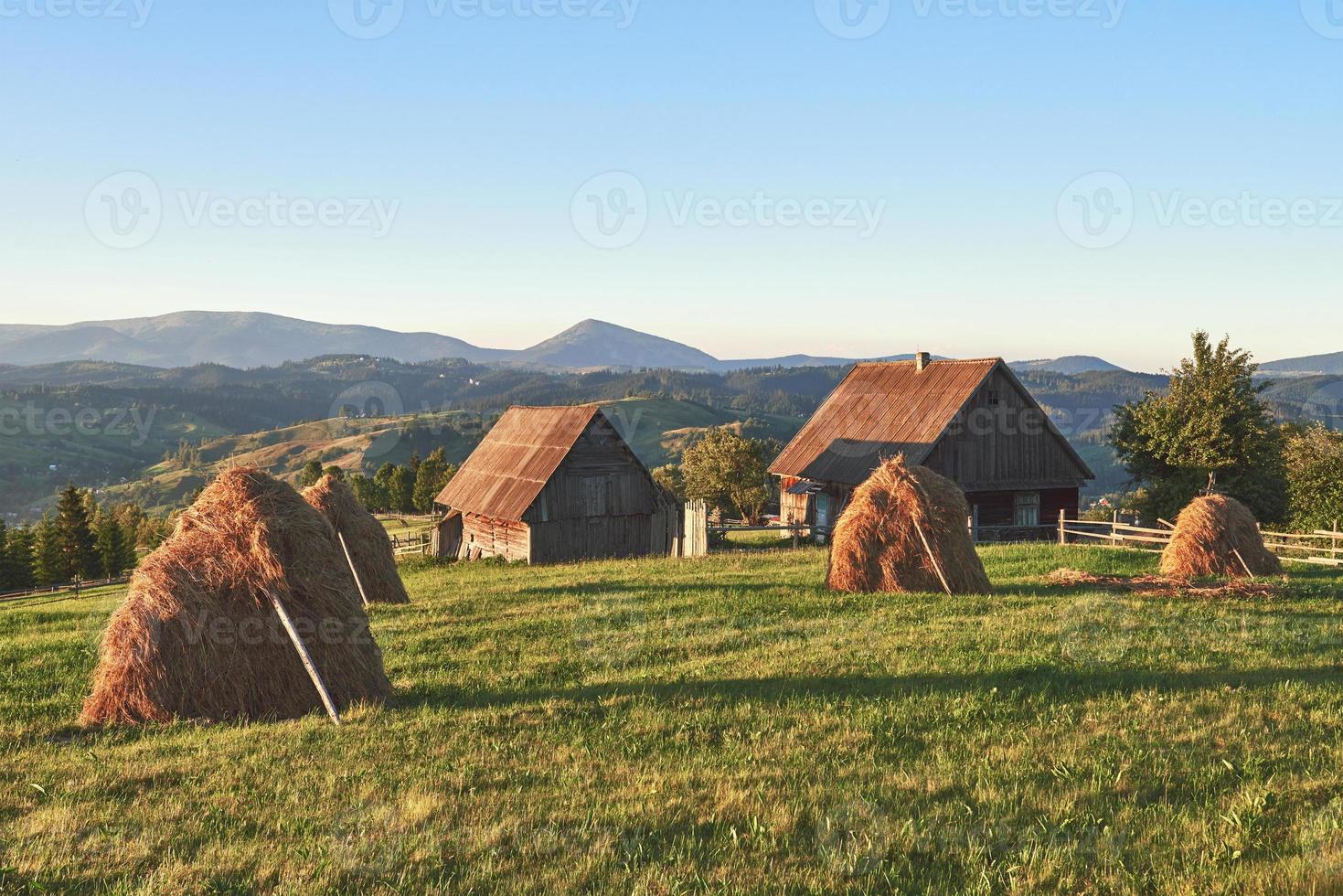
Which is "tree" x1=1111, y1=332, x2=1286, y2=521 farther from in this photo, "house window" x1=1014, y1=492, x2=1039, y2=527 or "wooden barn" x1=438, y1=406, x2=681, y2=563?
"wooden barn" x1=438, y1=406, x2=681, y2=563

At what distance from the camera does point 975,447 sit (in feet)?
116

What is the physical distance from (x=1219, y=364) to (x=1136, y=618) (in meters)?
29.6

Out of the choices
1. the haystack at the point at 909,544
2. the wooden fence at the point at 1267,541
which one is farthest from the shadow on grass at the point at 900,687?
the wooden fence at the point at 1267,541

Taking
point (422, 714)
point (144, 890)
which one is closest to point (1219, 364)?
point (422, 714)

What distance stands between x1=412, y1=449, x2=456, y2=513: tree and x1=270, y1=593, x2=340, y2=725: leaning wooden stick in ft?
216

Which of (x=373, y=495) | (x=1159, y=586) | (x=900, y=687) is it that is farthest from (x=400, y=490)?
(x=900, y=687)

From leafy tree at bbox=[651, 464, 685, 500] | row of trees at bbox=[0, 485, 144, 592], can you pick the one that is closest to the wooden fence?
leafy tree at bbox=[651, 464, 685, 500]

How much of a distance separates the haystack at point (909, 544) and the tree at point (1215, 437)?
84.8 feet

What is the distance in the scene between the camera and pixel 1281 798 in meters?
6.72

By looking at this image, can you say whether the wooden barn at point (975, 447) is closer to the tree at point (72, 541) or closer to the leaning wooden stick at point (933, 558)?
the leaning wooden stick at point (933, 558)

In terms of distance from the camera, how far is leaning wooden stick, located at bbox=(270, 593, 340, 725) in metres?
9.47

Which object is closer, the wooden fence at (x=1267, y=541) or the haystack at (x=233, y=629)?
the haystack at (x=233, y=629)

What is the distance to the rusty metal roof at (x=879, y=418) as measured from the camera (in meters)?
35.4

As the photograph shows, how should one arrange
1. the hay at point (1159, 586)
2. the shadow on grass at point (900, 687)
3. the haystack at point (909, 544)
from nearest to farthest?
the shadow on grass at point (900, 687)
the hay at point (1159, 586)
the haystack at point (909, 544)
